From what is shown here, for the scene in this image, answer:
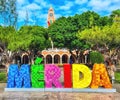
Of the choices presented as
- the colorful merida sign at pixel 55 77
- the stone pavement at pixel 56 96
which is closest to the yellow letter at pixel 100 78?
the colorful merida sign at pixel 55 77

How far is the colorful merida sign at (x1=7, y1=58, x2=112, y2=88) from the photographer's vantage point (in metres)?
15.8

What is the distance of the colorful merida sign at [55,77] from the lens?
15836 millimetres

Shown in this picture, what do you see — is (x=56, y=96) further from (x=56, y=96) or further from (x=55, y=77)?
(x=55, y=77)

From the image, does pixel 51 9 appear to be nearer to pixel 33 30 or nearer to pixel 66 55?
pixel 66 55

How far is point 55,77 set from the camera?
16047mm

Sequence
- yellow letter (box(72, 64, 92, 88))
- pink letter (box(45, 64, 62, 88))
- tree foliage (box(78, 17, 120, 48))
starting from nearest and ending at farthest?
yellow letter (box(72, 64, 92, 88)) → pink letter (box(45, 64, 62, 88)) → tree foliage (box(78, 17, 120, 48))

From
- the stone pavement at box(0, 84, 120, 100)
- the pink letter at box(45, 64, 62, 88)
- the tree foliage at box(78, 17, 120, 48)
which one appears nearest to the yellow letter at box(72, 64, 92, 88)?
the stone pavement at box(0, 84, 120, 100)

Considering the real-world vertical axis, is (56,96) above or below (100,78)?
below

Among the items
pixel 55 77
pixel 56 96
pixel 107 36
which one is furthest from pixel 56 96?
pixel 107 36

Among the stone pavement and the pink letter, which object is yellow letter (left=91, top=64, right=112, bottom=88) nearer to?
the stone pavement

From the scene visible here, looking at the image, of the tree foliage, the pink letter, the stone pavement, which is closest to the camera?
the stone pavement

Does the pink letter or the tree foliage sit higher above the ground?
the tree foliage

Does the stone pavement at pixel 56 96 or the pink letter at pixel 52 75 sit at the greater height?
the pink letter at pixel 52 75

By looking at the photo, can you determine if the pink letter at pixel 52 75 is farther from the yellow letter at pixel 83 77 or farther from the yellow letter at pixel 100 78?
the yellow letter at pixel 100 78
